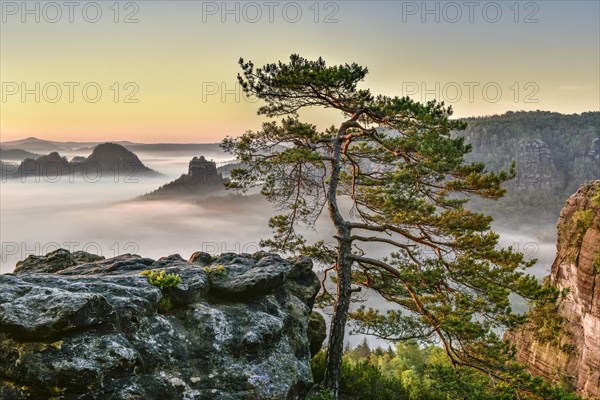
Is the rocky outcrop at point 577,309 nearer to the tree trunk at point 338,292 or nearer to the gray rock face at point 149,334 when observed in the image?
the tree trunk at point 338,292

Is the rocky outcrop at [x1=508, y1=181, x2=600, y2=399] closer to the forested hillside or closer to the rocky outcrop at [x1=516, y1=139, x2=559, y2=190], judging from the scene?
the forested hillside

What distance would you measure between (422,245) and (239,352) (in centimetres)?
754

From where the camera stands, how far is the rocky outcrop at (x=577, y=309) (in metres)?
28.0

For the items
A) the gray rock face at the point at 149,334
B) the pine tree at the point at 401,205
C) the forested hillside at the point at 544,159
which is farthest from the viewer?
the forested hillside at the point at 544,159

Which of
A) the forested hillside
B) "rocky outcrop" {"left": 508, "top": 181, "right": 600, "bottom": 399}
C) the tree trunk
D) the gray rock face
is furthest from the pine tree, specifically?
the forested hillside

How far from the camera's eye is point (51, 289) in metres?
6.67

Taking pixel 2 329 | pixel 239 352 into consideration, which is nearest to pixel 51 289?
pixel 2 329

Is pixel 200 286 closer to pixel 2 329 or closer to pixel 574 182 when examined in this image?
pixel 2 329

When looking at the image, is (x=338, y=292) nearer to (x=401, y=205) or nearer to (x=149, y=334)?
(x=401, y=205)

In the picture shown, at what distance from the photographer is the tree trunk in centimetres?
1121

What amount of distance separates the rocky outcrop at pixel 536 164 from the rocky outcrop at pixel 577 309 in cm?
16657

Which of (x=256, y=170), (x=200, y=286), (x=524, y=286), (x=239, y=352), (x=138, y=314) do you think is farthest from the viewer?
(x=256, y=170)

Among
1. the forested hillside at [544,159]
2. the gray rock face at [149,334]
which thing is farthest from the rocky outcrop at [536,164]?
the gray rock face at [149,334]

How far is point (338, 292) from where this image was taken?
39.7ft
